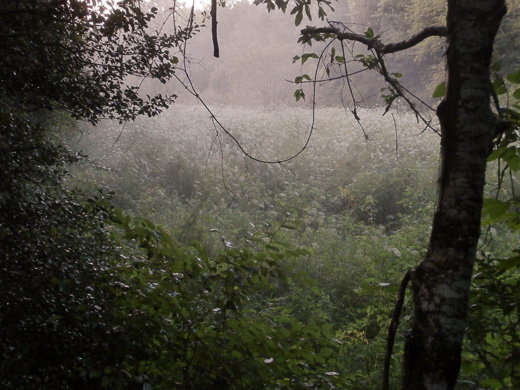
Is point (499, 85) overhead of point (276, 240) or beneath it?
beneath

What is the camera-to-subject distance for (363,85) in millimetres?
30156

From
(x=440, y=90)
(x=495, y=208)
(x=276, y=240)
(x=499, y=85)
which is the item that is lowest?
(x=495, y=208)

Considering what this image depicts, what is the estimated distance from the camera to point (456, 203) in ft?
4.94

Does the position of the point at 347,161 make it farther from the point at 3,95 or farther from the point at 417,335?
the point at 417,335

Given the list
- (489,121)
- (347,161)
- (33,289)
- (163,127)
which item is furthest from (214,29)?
(163,127)

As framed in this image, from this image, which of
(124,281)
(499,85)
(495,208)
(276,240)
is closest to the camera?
(495,208)

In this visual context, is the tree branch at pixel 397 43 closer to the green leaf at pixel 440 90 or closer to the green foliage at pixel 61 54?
the green leaf at pixel 440 90

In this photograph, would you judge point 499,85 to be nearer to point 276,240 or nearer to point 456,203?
point 456,203

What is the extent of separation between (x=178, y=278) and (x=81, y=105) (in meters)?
1.38

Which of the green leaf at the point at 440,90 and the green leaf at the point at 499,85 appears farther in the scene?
the green leaf at the point at 499,85

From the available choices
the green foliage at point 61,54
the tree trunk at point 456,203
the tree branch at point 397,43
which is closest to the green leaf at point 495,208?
the tree trunk at point 456,203

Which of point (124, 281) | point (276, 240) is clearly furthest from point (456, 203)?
point (276, 240)

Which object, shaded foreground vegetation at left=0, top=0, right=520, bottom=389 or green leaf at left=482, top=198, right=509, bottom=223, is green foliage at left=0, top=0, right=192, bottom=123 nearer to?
shaded foreground vegetation at left=0, top=0, right=520, bottom=389

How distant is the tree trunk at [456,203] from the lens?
147cm
